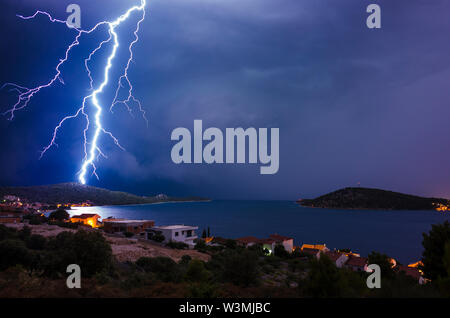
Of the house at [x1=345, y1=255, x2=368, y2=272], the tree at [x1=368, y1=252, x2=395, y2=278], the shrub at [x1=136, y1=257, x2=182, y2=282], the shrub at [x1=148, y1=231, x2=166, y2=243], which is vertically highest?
the tree at [x1=368, y1=252, x2=395, y2=278]

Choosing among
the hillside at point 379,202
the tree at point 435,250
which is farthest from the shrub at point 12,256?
the hillside at point 379,202

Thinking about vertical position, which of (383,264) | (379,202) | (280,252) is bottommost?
(379,202)

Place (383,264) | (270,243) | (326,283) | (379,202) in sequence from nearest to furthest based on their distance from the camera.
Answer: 1. (326,283)
2. (383,264)
3. (270,243)
4. (379,202)

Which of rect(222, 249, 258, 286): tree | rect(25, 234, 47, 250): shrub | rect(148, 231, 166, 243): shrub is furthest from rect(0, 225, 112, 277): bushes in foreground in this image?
rect(148, 231, 166, 243): shrub

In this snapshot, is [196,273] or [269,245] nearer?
[196,273]

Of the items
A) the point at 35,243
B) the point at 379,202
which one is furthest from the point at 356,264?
the point at 379,202

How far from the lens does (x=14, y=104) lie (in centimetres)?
3553

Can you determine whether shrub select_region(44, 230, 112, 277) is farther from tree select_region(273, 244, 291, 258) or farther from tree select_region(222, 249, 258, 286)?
tree select_region(273, 244, 291, 258)

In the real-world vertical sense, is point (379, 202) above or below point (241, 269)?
below

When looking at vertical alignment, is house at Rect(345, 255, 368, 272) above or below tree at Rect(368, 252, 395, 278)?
below

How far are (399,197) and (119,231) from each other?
220 m

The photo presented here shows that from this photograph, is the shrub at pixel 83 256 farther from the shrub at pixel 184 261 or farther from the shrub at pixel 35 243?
the shrub at pixel 35 243

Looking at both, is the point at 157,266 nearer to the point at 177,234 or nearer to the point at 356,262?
the point at 177,234
